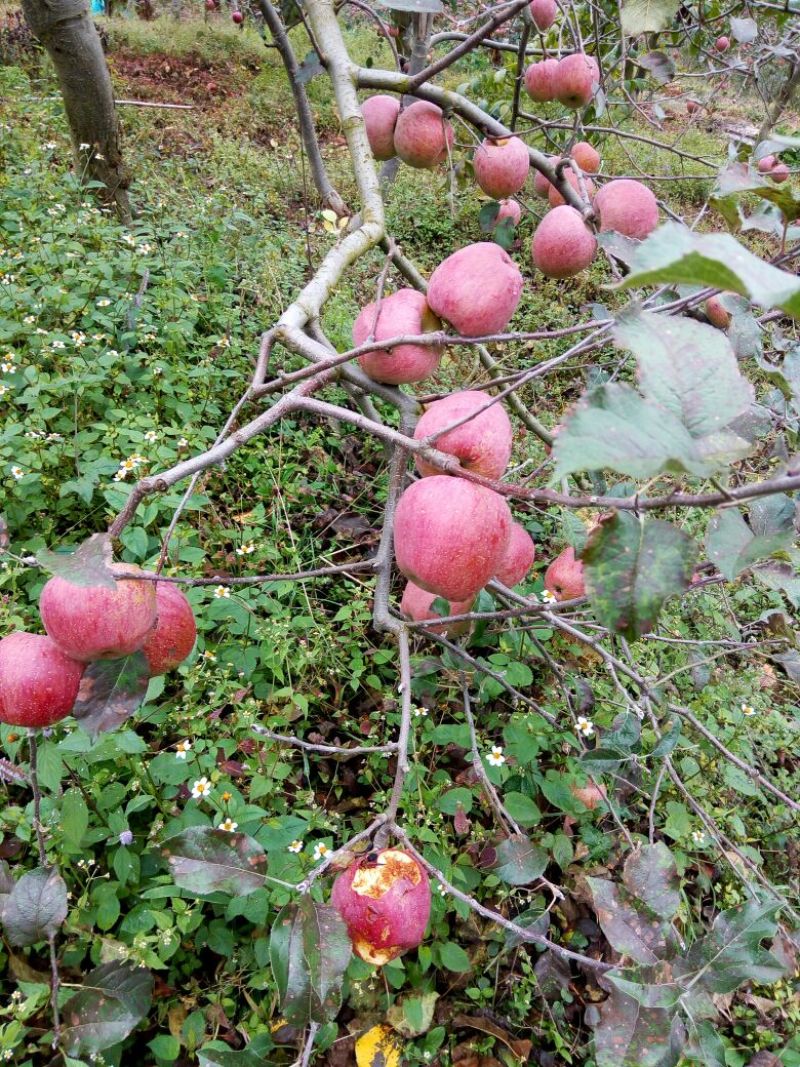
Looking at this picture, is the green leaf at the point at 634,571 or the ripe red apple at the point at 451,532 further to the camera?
the ripe red apple at the point at 451,532

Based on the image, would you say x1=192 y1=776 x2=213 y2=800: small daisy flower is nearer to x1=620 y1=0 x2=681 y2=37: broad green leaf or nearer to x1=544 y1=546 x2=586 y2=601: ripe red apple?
x1=544 y1=546 x2=586 y2=601: ripe red apple

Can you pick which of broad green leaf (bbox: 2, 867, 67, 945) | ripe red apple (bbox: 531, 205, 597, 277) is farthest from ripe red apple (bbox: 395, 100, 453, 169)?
broad green leaf (bbox: 2, 867, 67, 945)

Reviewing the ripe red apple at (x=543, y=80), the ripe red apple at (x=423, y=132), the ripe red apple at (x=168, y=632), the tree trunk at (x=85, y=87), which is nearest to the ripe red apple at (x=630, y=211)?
the ripe red apple at (x=423, y=132)

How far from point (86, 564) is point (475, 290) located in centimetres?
68

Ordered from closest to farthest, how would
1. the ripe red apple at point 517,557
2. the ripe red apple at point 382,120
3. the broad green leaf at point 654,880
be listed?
the broad green leaf at point 654,880 → the ripe red apple at point 517,557 → the ripe red apple at point 382,120

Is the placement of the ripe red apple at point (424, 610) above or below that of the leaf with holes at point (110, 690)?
below

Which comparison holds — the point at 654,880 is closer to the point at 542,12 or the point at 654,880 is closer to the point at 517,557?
the point at 517,557

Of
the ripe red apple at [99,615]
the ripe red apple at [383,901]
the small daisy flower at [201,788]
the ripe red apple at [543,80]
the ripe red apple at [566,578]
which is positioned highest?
the ripe red apple at [543,80]

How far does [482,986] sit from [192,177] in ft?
13.1

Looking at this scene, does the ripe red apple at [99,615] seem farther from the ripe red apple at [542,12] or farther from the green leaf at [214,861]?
the ripe red apple at [542,12]

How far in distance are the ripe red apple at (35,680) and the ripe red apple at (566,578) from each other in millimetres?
917

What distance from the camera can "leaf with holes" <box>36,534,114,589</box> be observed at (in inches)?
23.8

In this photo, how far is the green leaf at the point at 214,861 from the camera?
80 cm

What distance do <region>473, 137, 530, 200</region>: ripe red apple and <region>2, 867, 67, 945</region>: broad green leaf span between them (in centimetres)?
152
